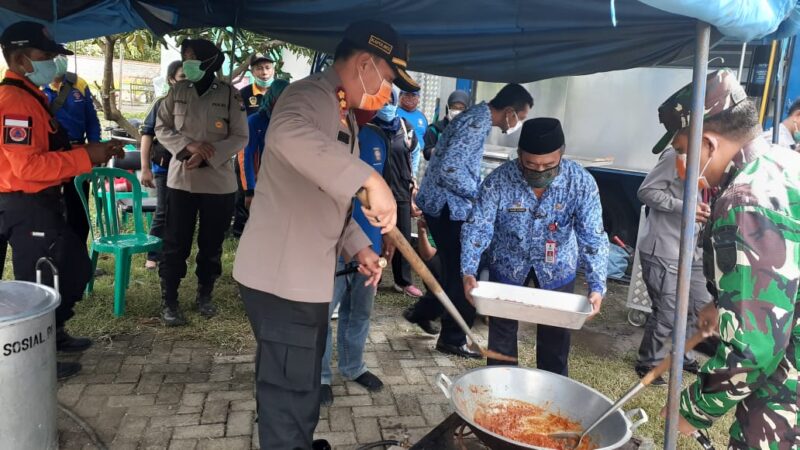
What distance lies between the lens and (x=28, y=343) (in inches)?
84.7

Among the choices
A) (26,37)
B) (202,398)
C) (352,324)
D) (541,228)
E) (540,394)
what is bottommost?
(202,398)

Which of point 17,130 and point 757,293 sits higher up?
point 17,130

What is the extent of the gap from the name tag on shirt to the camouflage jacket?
120 cm

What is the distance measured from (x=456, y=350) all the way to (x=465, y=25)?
2351mm

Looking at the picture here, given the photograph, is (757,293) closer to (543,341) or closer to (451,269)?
(543,341)

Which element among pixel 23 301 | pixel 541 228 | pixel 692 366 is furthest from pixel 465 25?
pixel 692 366

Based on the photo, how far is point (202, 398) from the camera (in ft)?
10.8

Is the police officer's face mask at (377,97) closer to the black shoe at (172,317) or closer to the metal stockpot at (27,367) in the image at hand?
the metal stockpot at (27,367)

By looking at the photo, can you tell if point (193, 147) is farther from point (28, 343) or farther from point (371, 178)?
point (371, 178)

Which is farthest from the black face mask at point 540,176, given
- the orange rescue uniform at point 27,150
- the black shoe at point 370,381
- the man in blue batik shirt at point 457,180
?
the orange rescue uniform at point 27,150

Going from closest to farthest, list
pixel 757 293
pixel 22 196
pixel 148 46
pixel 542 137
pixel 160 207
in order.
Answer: pixel 757 293 → pixel 542 137 → pixel 22 196 → pixel 160 207 → pixel 148 46

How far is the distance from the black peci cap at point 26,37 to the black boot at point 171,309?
191 cm

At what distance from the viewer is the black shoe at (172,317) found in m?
4.31

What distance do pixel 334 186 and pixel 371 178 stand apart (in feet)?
0.36
